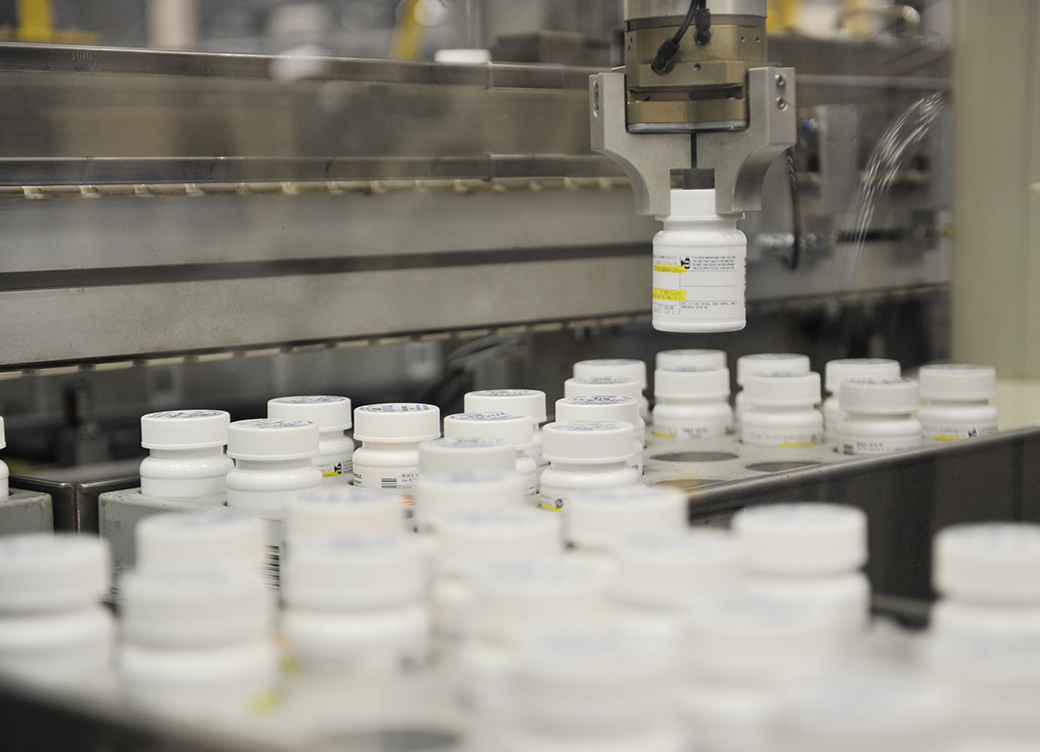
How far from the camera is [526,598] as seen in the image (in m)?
0.68

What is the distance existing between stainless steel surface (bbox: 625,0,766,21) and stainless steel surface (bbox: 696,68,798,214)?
0.07 m

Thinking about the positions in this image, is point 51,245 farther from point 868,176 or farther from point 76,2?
point 868,176

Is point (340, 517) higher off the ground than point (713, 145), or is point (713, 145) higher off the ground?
point (713, 145)

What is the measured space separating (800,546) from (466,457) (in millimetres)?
409

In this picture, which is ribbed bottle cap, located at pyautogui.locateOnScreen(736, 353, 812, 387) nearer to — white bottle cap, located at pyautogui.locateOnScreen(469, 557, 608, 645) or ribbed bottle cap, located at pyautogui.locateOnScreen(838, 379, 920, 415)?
ribbed bottle cap, located at pyautogui.locateOnScreen(838, 379, 920, 415)

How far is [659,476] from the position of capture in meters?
1.50

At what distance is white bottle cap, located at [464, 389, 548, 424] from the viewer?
1486mm

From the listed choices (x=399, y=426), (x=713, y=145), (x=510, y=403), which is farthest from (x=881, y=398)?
(x=399, y=426)

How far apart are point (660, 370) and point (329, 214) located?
1.76 ft

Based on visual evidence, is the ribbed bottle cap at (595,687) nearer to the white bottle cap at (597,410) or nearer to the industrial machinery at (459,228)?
the industrial machinery at (459,228)

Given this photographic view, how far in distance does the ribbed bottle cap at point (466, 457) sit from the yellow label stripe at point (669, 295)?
46cm

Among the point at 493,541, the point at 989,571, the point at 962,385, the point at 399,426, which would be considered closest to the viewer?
the point at 989,571

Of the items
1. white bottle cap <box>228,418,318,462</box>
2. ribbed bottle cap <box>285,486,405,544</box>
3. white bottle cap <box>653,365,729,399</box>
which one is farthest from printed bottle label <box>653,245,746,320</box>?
ribbed bottle cap <box>285,486,405,544</box>

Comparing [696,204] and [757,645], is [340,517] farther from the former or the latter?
[696,204]
